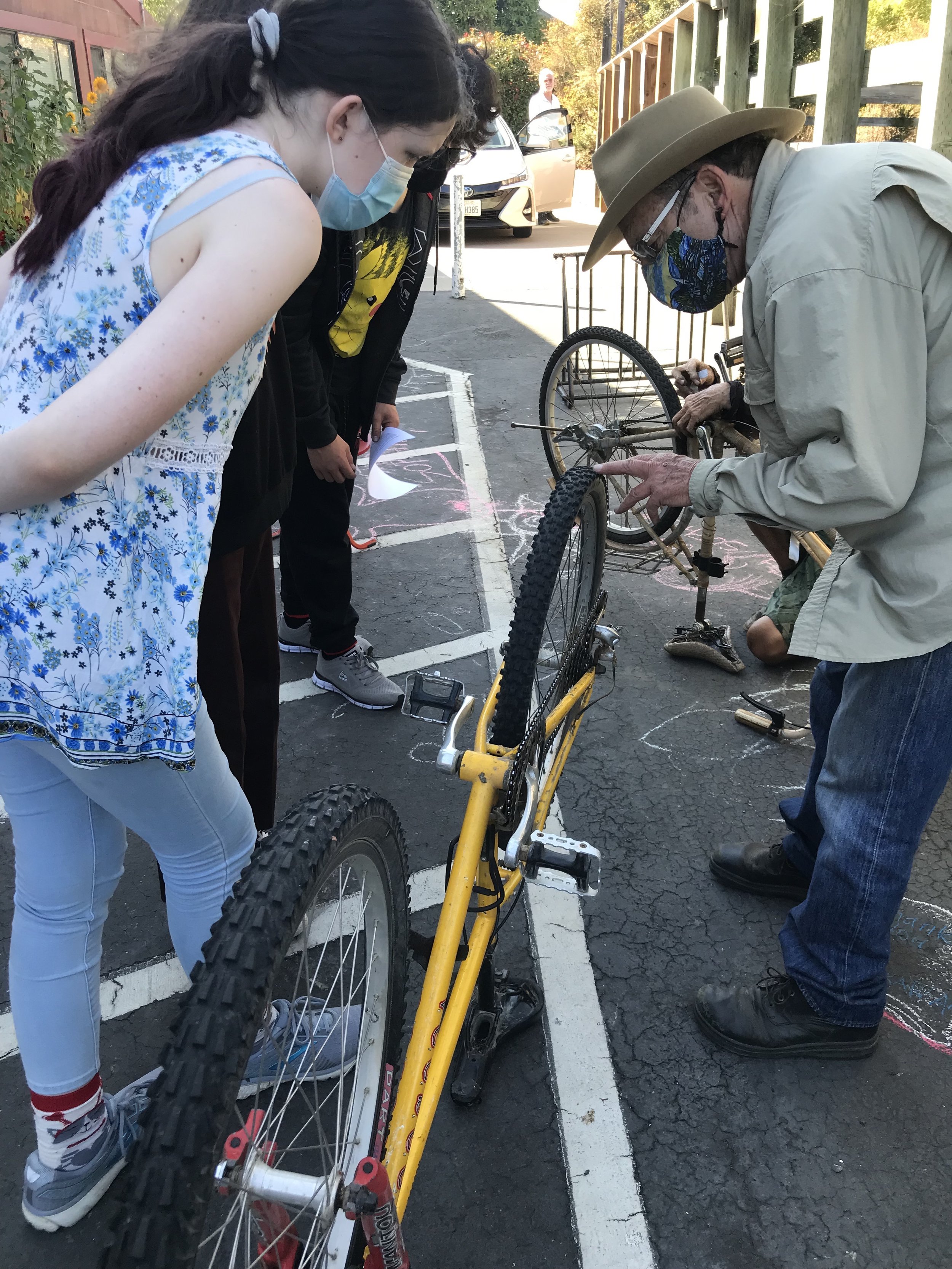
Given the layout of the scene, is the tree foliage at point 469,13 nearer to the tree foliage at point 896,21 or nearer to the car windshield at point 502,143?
the car windshield at point 502,143

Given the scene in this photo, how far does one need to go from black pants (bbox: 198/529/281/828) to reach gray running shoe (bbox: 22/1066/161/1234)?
2.27 feet

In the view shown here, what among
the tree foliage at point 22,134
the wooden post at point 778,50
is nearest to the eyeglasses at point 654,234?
the tree foliage at point 22,134

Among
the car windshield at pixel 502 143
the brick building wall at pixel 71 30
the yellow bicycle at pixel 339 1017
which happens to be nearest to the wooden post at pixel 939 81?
the yellow bicycle at pixel 339 1017

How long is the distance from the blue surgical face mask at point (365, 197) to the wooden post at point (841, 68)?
7.29 metres

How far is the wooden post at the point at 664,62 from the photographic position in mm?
15492

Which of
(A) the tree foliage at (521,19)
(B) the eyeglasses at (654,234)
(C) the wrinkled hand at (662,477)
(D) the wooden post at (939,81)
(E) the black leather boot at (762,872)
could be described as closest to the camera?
(B) the eyeglasses at (654,234)

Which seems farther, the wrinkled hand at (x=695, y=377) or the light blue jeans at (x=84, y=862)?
the wrinkled hand at (x=695, y=377)

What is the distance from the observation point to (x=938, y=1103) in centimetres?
216

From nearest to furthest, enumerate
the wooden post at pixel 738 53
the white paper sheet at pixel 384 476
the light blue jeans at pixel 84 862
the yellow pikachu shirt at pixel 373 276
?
the light blue jeans at pixel 84 862
the yellow pikachu shirt at pixel 373 276
the white paper sheet at pixel 384 476
the wooden post at pixel 738 53

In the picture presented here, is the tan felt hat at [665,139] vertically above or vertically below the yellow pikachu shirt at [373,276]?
above

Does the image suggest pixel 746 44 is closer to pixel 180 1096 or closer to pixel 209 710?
pixel 209 710

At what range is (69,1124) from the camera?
1.87 m

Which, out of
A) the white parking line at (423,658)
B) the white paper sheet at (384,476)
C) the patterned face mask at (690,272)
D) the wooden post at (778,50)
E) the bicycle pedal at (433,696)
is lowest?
the white parking line at (423,658)

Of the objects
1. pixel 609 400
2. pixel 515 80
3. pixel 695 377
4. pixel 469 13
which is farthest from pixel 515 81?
pixel 695 377
